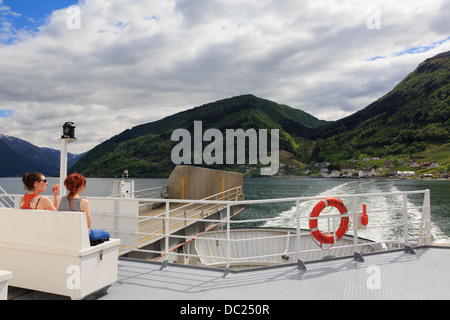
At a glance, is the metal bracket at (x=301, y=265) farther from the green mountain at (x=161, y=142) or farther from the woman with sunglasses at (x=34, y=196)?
the green mountain at (x=161, y=142)

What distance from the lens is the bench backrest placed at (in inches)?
123

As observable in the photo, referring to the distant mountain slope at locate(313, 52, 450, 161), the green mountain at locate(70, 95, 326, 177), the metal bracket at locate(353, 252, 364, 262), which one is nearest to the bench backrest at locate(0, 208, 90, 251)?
the metal bracket at locate(353, 252, 364, 262)

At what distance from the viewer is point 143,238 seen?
27.4ft

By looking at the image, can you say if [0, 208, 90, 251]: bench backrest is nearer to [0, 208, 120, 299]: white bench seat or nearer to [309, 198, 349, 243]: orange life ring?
[0, 208, 120, 299]: white bench seat

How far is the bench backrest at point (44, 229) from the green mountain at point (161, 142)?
363ft

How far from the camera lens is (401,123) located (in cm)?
13950

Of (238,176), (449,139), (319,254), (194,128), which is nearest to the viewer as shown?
(319,254)

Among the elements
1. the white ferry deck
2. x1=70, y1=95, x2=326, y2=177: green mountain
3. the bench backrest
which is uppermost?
x1=70, y1=95, x2=326, y2=177: green mountain

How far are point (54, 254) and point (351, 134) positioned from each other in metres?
166
